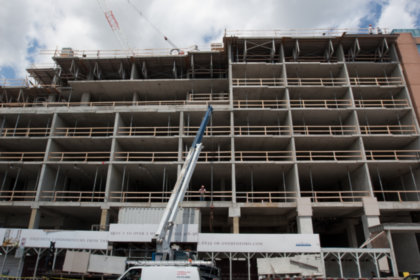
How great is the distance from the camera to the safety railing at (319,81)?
2843cm

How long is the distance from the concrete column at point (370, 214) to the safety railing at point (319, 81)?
1149 centimetres

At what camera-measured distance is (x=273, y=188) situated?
31.2 meters

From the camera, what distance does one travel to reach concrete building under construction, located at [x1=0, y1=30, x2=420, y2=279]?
23.2m

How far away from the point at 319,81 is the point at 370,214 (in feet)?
47.9

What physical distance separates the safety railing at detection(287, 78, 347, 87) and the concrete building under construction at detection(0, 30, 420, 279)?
17 cm

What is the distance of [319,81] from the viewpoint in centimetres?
3077

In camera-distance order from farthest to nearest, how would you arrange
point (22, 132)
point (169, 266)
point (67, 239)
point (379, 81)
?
point (22, 132) < point (379, 81) < point (67, 239) < point (169, 266)

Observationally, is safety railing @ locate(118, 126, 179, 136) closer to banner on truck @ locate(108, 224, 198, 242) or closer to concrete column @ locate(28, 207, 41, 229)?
banner on truck @ locate(108, 224, 198, 242)

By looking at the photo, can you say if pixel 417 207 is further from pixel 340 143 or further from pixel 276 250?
pixel 276 250

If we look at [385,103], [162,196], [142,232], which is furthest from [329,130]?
[142,232]

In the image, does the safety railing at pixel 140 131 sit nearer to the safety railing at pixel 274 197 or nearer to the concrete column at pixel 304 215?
the safety railing at pixel 274 197

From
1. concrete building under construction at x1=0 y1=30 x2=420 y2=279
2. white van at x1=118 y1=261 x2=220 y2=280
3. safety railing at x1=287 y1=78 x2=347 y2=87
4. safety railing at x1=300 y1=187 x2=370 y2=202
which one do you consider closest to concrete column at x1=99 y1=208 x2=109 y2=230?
concrete building under construction at x1=0 y1=30 x2=420 y2=279

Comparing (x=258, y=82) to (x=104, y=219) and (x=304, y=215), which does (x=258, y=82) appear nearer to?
(x=304, y=215)

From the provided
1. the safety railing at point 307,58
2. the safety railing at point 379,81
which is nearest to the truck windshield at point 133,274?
the safety railing at point 379,81
